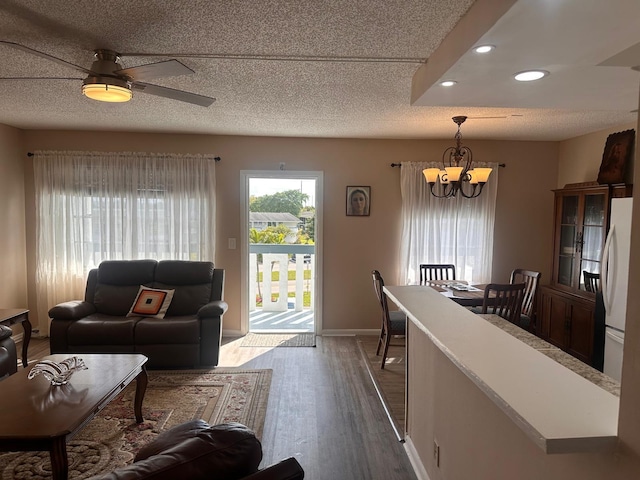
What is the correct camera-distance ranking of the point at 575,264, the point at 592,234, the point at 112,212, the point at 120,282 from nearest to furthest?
the point at 592,234 < the point at 575,264 < the point at 120,282 < the point at 112,212

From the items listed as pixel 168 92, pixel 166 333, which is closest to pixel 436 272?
pixel 166 333

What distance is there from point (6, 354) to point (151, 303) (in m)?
1.18

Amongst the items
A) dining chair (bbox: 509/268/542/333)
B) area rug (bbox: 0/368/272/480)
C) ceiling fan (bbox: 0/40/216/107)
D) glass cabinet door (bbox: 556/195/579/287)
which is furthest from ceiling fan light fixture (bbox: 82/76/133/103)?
glass cabinet door (bbox: 556/195/579/287)

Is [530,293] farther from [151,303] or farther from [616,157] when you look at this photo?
A: [151,303]

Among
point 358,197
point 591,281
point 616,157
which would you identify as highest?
point 616,157

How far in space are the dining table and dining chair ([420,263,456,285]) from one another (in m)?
0.34

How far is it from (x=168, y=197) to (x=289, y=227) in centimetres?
152

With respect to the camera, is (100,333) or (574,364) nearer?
(574,364)

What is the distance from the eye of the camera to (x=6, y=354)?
3217mm

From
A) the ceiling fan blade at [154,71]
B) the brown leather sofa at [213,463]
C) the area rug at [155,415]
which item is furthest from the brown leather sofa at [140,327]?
the brown leather sofa at [213,463]

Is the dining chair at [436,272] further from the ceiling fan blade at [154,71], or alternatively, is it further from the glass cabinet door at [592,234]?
the ceiling fan blade at [154,71]

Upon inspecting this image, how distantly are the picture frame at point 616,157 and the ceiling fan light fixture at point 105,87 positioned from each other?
412 centimetres

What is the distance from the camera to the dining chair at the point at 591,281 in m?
3.79

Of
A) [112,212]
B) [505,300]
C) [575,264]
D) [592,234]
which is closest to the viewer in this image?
[505,300]
